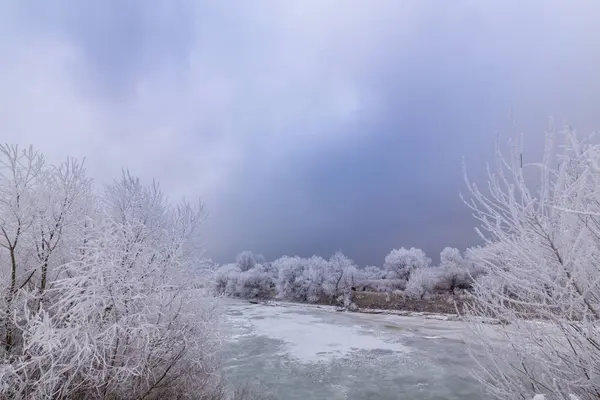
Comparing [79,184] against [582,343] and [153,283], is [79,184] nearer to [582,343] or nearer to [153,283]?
[153,283]

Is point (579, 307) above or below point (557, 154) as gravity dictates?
below

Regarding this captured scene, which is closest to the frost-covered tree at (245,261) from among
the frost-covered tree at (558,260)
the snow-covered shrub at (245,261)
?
the snow-covered shrub at (245,261)

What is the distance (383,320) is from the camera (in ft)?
119

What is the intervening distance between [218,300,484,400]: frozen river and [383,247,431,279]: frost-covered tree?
116ft

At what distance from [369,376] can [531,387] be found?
42.3 feet

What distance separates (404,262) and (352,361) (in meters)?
52.7

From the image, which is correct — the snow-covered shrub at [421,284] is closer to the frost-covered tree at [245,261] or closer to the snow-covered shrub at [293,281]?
the snow-covered shrub at [293,281]

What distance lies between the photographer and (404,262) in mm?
68750

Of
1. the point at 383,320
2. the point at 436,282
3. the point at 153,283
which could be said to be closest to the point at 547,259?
the point at 153,283

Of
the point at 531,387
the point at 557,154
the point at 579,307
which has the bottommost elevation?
the point at 531,387

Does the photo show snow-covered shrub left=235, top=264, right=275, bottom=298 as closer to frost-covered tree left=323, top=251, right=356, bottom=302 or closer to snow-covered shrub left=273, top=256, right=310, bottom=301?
snow-covered shrub left=273, top=256, right=310, bottom=301

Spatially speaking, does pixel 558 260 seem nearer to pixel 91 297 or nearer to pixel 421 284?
pixel 91 297

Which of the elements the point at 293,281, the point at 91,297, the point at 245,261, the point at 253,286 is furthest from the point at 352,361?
the point at 245,261

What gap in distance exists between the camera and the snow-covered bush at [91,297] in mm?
6801
